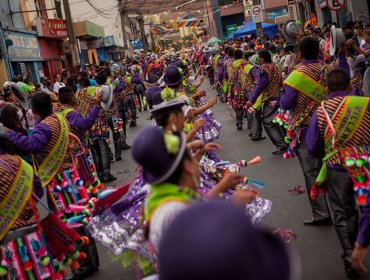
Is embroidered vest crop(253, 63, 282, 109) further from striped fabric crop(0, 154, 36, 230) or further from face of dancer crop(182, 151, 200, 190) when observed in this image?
face of dancer crop(182, 151, 200, 190)

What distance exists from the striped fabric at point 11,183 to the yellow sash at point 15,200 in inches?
1.2

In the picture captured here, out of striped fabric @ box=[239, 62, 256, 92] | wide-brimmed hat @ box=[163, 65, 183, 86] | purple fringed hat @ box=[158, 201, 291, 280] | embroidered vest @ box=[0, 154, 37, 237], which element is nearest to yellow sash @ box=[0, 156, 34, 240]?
embroidered vest @ box=[0, 154, 37, 237]

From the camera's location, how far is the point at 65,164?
5.91m

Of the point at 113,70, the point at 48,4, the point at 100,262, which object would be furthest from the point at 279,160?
the point at 48,4

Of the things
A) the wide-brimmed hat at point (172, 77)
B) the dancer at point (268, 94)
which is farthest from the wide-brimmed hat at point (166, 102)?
the dancer at point (268, 94)

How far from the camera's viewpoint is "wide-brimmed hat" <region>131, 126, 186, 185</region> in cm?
274

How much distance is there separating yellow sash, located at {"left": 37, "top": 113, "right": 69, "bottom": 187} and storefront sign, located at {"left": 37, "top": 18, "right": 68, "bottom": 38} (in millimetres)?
24930

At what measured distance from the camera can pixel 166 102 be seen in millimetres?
5434

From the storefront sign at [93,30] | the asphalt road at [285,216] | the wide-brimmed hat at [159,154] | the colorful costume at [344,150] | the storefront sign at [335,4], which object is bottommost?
the asphalt road at [285,216]

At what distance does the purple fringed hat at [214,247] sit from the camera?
1581 millimetres

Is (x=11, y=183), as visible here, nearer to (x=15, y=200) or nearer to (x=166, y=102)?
(x=15, y=200)

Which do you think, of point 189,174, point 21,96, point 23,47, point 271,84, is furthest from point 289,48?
point 23,47

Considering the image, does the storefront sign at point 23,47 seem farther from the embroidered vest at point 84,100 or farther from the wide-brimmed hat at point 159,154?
the wide-brimmed hat at point 159,154

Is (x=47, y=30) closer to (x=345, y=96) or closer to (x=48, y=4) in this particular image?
(x=48, y=4)
